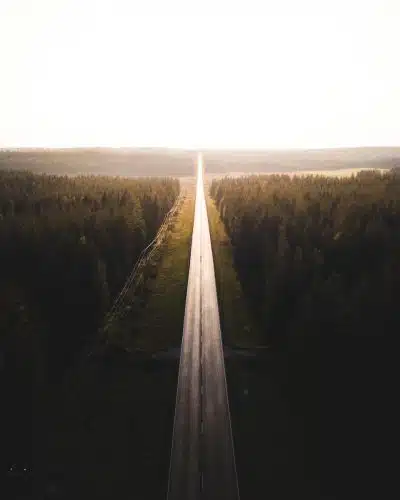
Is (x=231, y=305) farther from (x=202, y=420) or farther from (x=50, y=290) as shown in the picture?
(x=202, y=420)

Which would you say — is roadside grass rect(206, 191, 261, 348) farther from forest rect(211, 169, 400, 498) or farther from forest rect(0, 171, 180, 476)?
forest rect(0, 171, 180, 476)

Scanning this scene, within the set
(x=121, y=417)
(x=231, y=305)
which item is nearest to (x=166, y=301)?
(x=231, y=305)

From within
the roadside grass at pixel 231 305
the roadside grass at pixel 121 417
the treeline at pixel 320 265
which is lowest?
the roadside grass at pixel 121 417

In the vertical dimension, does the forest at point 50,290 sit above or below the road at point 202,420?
above

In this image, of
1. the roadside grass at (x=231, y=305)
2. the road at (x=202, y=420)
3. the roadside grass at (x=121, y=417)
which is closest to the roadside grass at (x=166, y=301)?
the roadside grass at (x=121, y=417)

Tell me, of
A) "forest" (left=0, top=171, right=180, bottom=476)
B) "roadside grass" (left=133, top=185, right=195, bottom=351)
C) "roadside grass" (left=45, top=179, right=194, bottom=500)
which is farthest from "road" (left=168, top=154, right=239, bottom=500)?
"forest" (left=0, top=171, right=180, bottom=476)

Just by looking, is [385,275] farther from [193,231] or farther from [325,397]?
[193,231]

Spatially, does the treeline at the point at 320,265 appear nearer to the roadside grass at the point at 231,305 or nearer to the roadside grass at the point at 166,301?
the roadside grass at the point at 231,305

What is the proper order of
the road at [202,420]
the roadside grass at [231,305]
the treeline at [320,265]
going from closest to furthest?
the road at [202,420], the treeline at [320,265], the roadside grass at [231,305]
